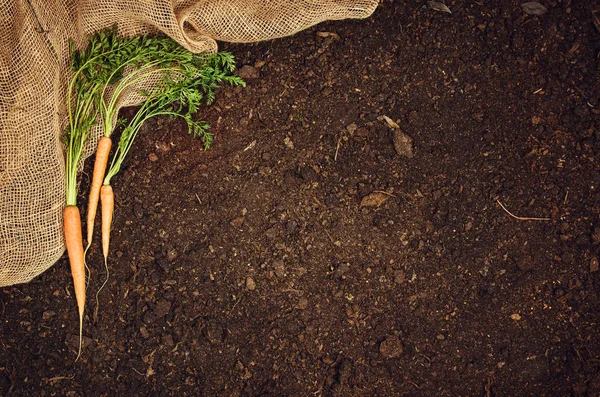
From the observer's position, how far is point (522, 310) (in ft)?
7.00

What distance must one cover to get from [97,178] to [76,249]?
0.86 ft

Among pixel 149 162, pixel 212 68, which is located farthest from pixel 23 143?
pixel 212 68

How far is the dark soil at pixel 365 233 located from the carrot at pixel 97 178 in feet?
0.27

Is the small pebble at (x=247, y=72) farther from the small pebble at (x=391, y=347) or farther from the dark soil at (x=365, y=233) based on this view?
the small pebble at (x=391, y=347)

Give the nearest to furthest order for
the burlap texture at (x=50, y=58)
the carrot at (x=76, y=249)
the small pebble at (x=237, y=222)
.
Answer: the burlap texture at (x=50, y=58) < the carrot at (x=76, y=249) < the small pebble at (x=237, y=222)

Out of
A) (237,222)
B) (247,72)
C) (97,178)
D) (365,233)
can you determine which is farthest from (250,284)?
(247,72)

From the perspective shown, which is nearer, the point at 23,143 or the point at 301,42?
the point at 23,143

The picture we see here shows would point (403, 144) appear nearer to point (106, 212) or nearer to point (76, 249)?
point (106, 212)

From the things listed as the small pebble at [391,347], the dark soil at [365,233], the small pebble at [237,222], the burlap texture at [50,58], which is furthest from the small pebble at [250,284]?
the burlap texture at [50,58]

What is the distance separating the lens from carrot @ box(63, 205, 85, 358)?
2.02 m

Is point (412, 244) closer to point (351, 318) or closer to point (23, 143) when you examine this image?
point (351, 318)

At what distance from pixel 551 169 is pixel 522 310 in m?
0.53

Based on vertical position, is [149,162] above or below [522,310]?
above

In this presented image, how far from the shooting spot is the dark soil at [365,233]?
6.94ft
